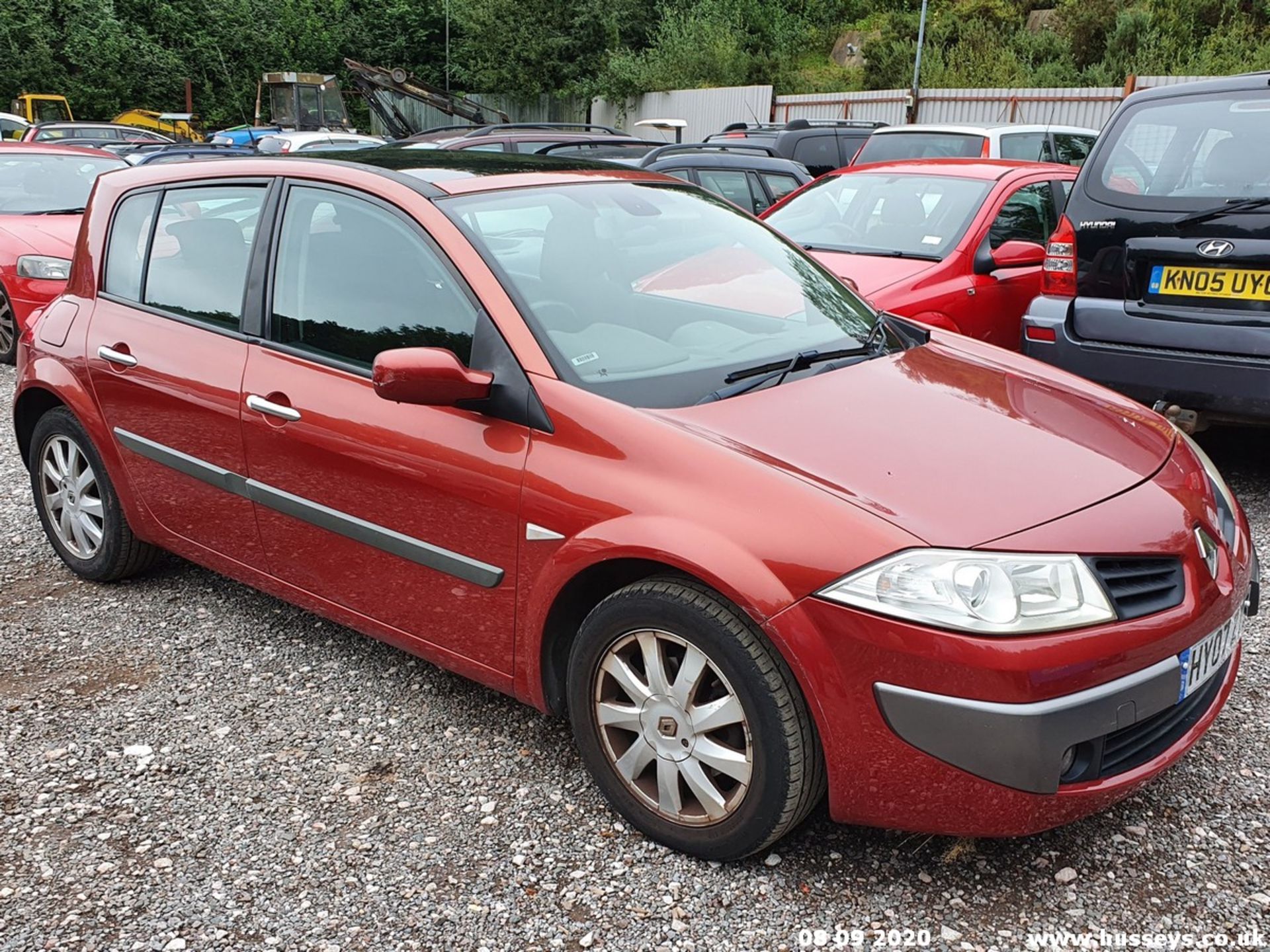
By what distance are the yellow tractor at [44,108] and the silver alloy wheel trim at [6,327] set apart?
1052 inches

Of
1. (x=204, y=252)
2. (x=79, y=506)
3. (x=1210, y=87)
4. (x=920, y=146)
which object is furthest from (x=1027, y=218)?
(x=79, y=506)

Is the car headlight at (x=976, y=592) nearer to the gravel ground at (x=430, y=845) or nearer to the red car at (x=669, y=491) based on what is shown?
the red car at (x=669, y=491)

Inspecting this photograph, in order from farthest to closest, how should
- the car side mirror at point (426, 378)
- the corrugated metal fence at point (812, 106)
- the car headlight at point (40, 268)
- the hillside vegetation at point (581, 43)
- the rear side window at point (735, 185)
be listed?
the hillside vegetation at point (581, 43) → the corrugated metal fence at point (812, 106) → the rear side window at point (735, 185) → the car headlight at point (40, 268) → the car side mirror at point (426, 378)

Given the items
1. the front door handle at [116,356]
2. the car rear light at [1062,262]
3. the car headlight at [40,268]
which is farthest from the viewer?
the car headlight at [40,268]

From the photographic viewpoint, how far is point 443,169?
3459 mm

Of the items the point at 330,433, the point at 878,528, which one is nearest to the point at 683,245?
the point at 330,433

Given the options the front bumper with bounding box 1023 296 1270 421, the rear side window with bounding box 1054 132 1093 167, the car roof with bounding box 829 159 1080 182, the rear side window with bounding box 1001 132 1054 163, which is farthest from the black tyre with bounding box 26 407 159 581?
the rear side window with bounding box 1054 132 1093 167

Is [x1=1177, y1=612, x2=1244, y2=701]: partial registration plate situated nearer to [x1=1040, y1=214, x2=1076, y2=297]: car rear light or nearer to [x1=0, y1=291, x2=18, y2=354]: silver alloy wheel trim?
[x1=1040, y1=214, x2=1076, y2=297]: car rear light

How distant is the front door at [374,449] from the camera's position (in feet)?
9.64

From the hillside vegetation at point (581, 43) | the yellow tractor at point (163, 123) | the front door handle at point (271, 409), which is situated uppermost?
the hillside vegetation at point (581, 43)

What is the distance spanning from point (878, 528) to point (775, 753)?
0.54 meters

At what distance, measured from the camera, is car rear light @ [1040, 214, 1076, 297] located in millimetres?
5230

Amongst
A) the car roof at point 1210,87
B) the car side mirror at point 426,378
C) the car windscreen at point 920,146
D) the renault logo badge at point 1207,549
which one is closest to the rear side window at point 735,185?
the car windscreen at point 920,146

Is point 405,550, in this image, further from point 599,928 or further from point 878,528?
point 878,528
